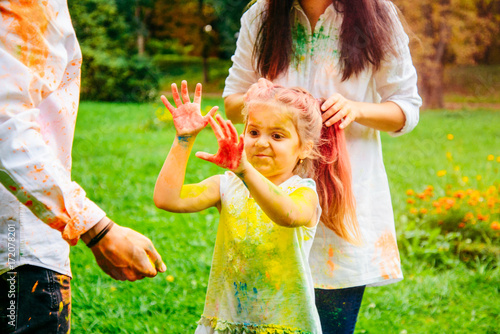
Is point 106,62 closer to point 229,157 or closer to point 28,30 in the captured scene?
point 28,30

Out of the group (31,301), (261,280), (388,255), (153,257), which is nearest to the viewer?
(31,301)

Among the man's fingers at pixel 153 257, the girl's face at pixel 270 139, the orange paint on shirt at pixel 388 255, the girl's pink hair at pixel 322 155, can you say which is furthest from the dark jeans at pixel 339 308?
the man's fingers at pixel 153 257

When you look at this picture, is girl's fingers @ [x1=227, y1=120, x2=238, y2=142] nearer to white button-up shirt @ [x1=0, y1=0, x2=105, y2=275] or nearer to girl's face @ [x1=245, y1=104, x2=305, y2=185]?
girl's face @ [x1=245, y1=104, x2=305, y2=185]

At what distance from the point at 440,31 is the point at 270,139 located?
16.3 metres

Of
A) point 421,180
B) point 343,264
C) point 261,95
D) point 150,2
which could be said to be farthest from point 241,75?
point 150,2

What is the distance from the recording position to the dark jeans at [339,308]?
2115 millimetres

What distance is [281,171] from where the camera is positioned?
182 cm

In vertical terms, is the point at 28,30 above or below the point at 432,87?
below

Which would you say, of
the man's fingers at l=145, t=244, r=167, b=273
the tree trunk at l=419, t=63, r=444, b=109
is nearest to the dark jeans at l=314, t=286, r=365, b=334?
the man's fingers at l=145, t=244, r=167, b=273

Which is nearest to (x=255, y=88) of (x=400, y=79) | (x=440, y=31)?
(x=400, y=79)

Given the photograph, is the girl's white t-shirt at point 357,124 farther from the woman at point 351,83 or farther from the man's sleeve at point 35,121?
the man's sleeve at point 35,121

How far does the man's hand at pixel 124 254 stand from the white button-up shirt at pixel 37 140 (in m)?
0.07

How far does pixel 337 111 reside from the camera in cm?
189

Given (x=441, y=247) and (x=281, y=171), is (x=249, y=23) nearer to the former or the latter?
(x=281, y=171)
